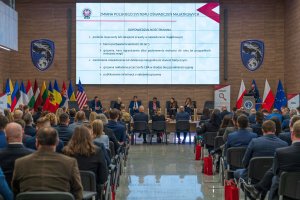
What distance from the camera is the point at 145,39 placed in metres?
22.7

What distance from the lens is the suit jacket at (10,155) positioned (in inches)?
199

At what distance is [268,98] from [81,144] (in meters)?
16.6

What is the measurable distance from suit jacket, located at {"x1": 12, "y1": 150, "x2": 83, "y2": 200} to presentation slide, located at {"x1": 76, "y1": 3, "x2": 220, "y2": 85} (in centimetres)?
1833

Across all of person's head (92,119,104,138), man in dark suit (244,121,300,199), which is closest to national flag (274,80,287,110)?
person's head (92,119,104,138)

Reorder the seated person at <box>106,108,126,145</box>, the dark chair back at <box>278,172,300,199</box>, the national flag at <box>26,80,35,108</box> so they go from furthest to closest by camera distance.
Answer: the national flag at <box>26,80,35,108</box>
the seated person at <box>106,108,126,145</box>
the dark chair back at <box>278,172,300,199</box>

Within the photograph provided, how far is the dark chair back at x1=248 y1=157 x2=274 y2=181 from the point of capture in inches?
250

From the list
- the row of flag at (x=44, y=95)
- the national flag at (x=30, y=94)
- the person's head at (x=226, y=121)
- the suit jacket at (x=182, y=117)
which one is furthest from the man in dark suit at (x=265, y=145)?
the national flag at (x=30, y=94)

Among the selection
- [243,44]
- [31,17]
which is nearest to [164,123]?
[243,44]

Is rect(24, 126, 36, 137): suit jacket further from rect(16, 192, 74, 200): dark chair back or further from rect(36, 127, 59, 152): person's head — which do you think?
rect(16, 192, 74, 200): dark chair back

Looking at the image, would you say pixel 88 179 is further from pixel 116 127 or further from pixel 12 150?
pixel 116 127

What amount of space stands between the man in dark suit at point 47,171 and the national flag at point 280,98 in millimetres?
17602

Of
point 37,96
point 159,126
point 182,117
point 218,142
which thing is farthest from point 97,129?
point 37,96

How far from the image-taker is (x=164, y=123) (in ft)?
57.1

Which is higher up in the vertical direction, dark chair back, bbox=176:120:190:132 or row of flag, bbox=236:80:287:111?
row of flag, bbox=236:80:287:111
